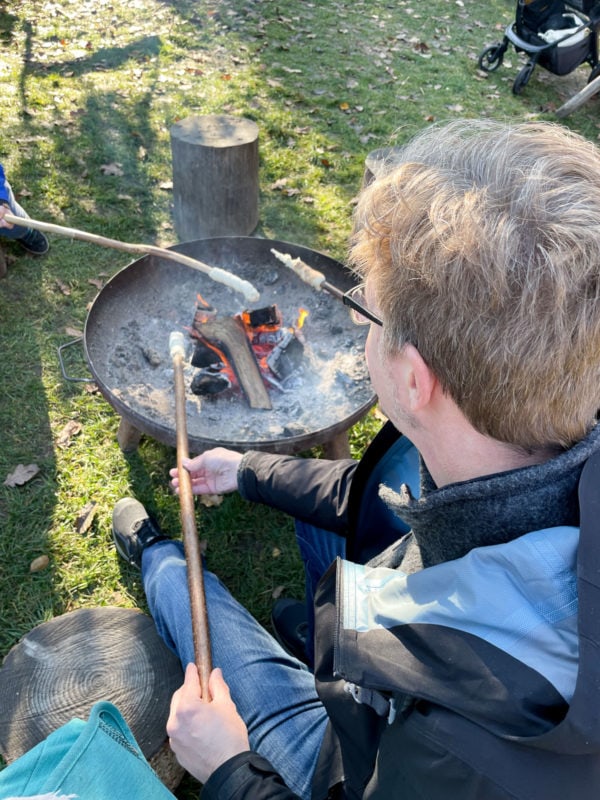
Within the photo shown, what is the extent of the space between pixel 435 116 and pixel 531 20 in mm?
2148

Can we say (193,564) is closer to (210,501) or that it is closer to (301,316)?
(210,501)

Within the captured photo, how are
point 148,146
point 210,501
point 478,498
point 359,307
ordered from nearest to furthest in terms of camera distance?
1. point 478,498
2. point 359,307
3. point 210,501
4. point 148,146

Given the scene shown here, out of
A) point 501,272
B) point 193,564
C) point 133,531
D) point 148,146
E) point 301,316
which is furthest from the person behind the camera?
point 148,146

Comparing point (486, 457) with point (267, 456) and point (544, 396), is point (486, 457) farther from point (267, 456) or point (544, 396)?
point (267, 456)

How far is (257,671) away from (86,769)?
2.30 feet

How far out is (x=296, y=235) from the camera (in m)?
4.94

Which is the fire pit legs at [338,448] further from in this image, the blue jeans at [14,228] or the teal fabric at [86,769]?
the blue jeans at [14,228]

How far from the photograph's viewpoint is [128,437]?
131 inches

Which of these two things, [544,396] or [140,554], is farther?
[140,554]

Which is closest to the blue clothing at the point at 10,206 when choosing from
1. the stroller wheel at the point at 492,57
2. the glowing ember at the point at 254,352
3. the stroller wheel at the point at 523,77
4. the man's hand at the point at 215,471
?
the glowing ember at the point at 254,352

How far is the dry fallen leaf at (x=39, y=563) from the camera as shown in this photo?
2879 millimetres

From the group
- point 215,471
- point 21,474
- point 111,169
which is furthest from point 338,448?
point 111,169

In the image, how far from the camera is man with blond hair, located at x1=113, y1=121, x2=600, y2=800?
1.03 meters

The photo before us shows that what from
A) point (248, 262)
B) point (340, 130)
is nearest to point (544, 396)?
point (248, 262)
